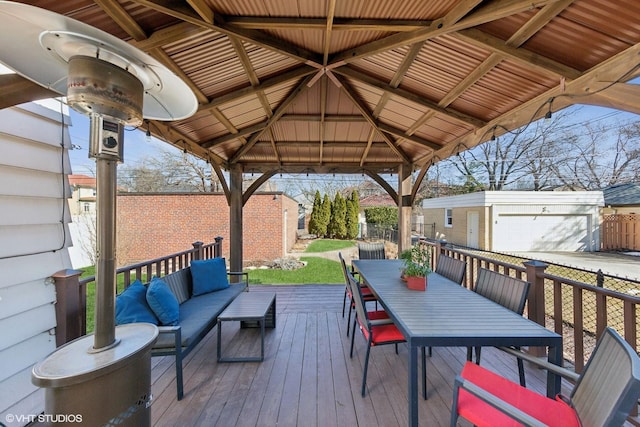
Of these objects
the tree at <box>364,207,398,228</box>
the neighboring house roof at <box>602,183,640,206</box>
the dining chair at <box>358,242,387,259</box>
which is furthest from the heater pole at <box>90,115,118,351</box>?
the neighboring house roof at <box>602,183,640,206</box>

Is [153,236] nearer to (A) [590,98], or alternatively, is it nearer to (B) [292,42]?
(B) [292,42]

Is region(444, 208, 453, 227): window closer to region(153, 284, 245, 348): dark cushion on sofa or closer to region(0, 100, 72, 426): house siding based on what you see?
region(153, 284, 245, 348): dark cushion on sofa

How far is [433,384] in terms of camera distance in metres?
2.33

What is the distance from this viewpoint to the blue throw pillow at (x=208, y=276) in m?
3.66

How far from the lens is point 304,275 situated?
6781 mm

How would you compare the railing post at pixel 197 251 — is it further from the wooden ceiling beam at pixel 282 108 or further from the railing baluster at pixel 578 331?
the railing baluster at pixel 578 331

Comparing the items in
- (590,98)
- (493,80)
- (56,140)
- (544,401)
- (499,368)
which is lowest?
(499,368)

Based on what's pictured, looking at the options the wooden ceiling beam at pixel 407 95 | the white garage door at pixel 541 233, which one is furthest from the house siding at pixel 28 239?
the white garage door at pixel 541 233

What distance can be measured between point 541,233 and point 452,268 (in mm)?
11202

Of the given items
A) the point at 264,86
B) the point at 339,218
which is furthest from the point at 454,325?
the point at 339,218

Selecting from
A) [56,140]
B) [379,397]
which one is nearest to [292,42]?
[56,140]

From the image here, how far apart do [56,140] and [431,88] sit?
3501 mm

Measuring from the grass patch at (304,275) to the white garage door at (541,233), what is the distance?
811 centimetres

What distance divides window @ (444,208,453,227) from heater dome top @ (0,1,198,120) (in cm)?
1540
